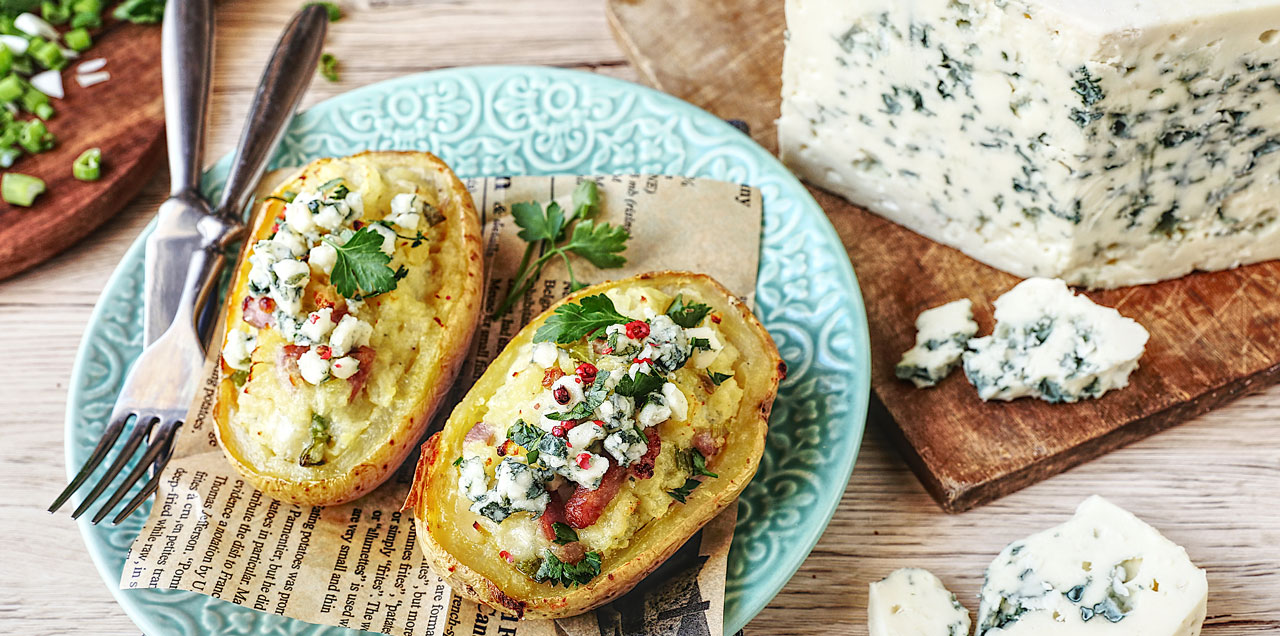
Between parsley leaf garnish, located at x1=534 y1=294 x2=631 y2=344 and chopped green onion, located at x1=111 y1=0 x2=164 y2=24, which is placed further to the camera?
chopped green onion, located at x1=111 y1=0 x2=164 y2=24

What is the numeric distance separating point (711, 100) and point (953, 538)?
1584mm

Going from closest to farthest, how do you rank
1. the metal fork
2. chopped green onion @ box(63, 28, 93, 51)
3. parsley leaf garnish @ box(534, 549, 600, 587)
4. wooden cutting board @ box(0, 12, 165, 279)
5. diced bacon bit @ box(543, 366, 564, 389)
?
parsley leaf garnish @ box(534, 549, 600, 587), diced bacon bit @ box(543, 366, 564, 389), the metal fork, wooden cutting board @ box(0, 12, 165, 279), chopped green onion @ box(63, 28, 93, 51)

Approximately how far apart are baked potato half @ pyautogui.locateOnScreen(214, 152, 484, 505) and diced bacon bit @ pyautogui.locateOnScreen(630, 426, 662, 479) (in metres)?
0.61

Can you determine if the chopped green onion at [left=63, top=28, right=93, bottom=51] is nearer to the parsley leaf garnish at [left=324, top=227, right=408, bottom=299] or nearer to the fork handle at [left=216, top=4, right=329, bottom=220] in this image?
the fork handle at [left=216, top=4, right=329, bottom=220]

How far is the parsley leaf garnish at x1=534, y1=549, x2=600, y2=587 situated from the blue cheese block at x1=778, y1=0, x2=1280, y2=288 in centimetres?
154

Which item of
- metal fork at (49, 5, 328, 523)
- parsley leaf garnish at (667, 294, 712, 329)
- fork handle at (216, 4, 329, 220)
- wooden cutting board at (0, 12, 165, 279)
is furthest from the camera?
wooden cutting board at (0, 12, 165, 279)

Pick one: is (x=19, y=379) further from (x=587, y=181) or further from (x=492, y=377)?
(x=587, y=181)

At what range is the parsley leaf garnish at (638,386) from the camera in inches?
80.9

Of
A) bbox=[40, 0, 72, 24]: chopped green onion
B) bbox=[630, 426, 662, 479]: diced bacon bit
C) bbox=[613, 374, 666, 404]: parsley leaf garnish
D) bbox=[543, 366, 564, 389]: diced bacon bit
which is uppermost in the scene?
bbox=[613, 374, 666, 404]: parsley leaf garnish

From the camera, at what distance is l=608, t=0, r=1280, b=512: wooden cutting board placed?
2.53 meters

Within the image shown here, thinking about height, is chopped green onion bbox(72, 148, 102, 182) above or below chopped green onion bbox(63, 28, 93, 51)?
below

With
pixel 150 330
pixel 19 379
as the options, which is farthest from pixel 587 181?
pixel 19 379

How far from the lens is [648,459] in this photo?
206 centimetres

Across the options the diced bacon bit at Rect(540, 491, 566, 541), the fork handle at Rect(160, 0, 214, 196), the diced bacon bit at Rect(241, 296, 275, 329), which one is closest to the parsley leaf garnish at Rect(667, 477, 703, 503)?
the diced bacon bit at Rect(540, 491, 566, 541)
